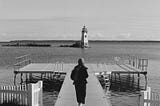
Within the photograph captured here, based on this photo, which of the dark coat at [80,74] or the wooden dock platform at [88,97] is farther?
the wooden dock platform at [88,97]

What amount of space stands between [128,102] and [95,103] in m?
6.83

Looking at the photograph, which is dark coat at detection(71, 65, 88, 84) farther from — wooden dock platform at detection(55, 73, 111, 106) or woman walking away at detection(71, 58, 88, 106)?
wooden dock platform at detection(55, 73, 111, 106)

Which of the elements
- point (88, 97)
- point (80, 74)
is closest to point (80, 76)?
point (80, 74)

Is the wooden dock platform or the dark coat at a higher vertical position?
the dark coat

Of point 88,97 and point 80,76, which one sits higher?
point 80,76

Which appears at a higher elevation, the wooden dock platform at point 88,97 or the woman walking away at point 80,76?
the woman walking away at point 80,76

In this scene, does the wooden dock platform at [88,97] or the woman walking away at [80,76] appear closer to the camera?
the woman walking away at [80,76]

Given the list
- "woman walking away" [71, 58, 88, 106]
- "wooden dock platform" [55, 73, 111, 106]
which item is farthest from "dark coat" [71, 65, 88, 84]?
"wooden dock platform" [55, 73, 111, 106]

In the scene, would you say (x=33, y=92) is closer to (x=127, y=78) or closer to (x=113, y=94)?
(x=113, y=94)

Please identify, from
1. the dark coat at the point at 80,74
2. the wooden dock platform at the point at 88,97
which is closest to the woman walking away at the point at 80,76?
the dark coat at the point at 80,74

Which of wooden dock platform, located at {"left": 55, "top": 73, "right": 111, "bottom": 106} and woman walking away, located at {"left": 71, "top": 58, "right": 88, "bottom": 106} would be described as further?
wooden dock platform, located at {"left": 55, "top": 73, "right": 111, "bottom": 106}

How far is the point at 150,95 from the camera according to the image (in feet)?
36.9

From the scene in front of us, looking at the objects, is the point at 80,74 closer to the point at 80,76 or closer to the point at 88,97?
the point at 80,76

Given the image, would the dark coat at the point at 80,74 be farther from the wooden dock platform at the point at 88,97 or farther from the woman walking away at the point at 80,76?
the wooden dock platform at the point at 88,97
